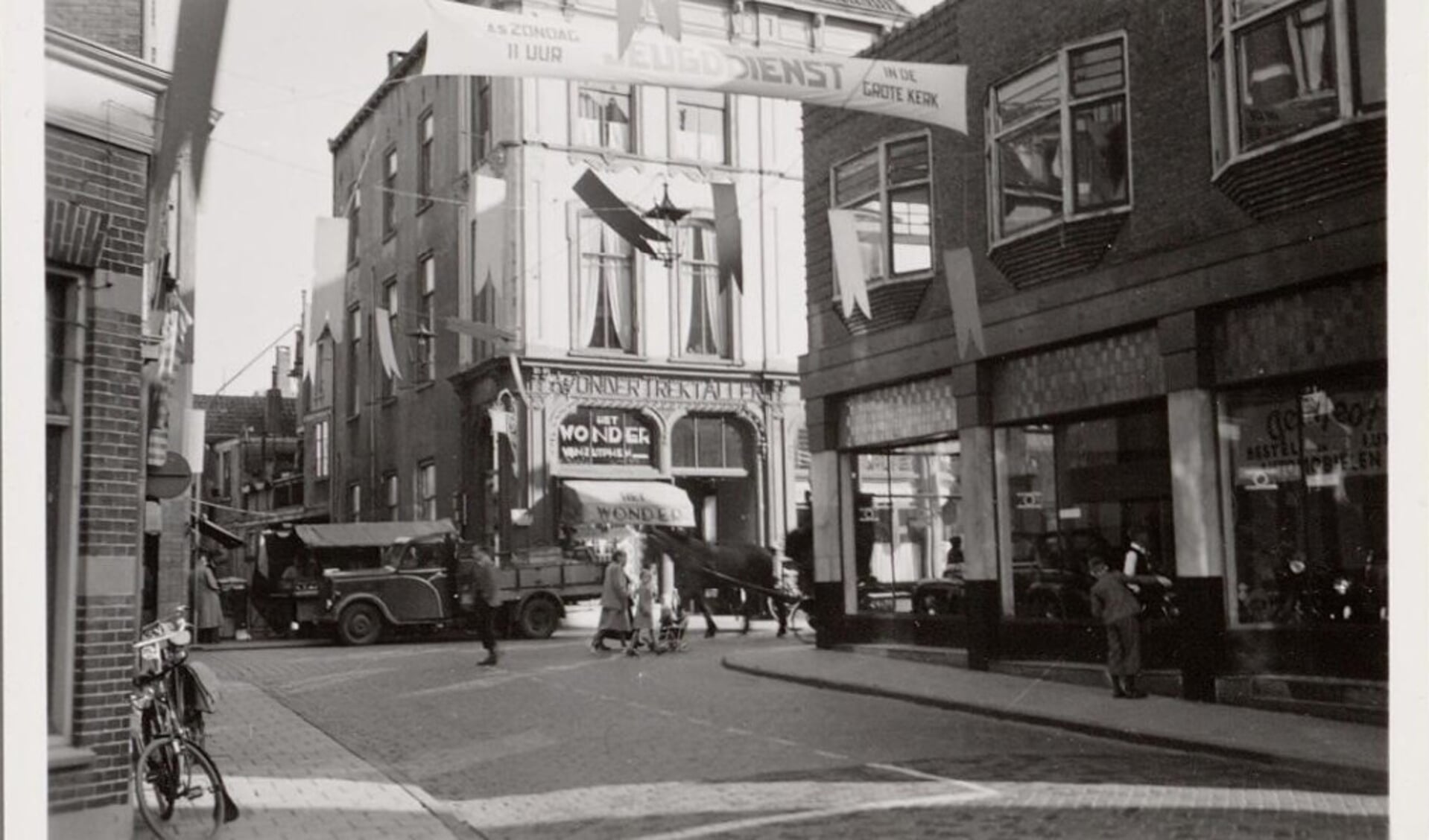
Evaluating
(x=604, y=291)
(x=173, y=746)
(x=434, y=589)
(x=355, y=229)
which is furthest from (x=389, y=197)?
(x=434, y=589)

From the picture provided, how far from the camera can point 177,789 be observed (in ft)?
23.1

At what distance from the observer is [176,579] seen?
9.55 metres

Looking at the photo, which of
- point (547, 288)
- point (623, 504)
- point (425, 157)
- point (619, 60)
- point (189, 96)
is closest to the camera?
point (189, 96)

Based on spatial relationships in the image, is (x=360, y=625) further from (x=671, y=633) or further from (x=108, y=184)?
(x=108, y=184)

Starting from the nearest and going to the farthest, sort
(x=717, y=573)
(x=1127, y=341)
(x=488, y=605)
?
(x=1127, y=341) → (x=488, y=605) → (x=717, y=573)

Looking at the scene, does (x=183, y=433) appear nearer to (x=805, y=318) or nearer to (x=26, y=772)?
(x=26, y=772)

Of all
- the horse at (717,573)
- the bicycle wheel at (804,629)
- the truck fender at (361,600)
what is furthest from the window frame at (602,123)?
the truck fender at (361,600)

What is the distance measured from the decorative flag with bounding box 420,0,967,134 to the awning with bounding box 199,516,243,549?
14.1ft

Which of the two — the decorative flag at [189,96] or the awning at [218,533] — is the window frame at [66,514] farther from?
the awning at [218,533]

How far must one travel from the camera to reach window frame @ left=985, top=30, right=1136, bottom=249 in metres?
12.5

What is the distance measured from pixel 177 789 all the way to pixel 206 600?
14.8 feet

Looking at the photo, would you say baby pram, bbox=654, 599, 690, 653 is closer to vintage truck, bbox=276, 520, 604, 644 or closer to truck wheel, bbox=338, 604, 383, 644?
vintage truck, bbox=276, 520, 604, 644

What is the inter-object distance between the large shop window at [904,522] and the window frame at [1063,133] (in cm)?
296

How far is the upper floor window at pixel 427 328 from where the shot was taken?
33.9ft
